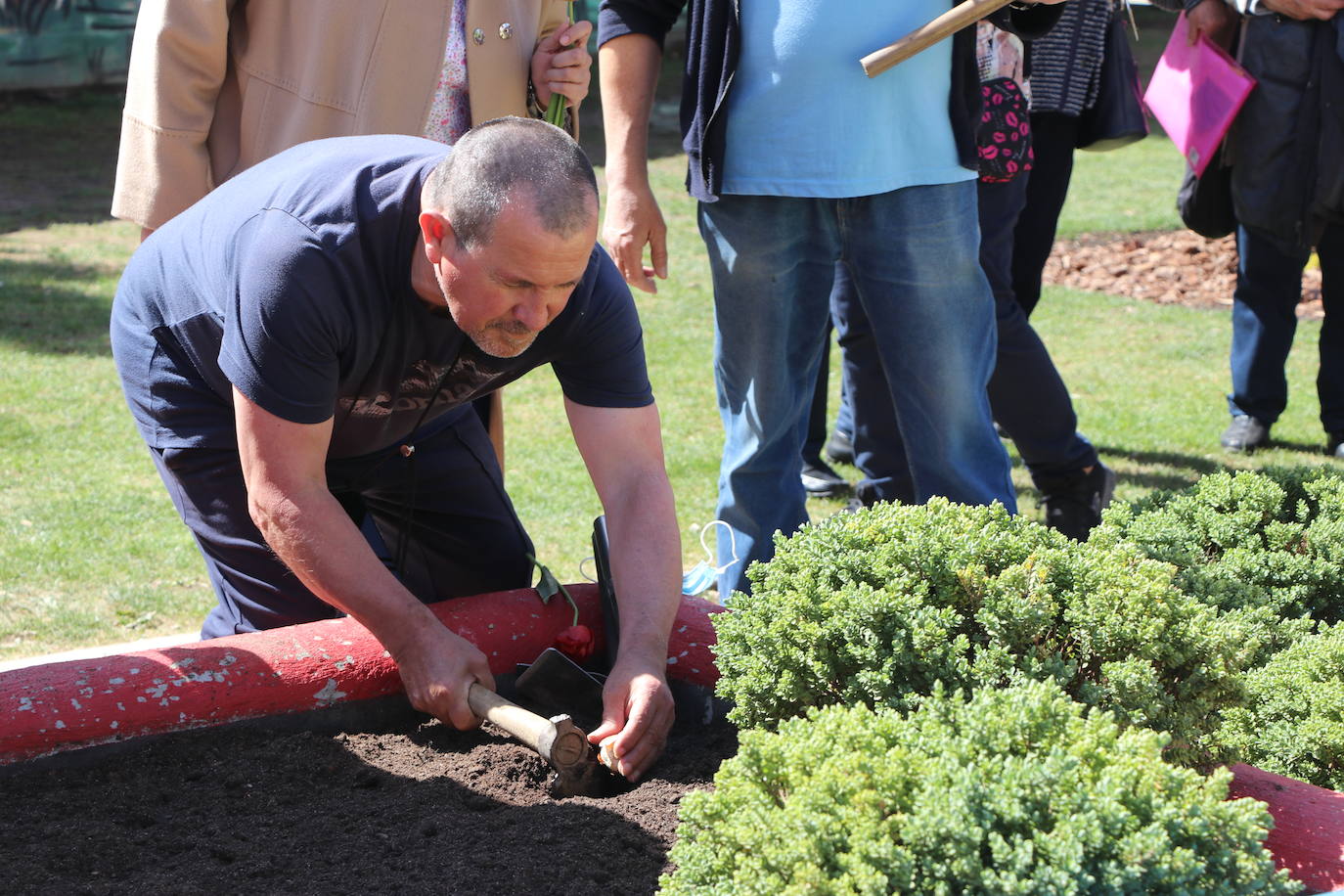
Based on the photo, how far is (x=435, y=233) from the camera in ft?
7.79

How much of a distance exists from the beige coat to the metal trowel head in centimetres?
139

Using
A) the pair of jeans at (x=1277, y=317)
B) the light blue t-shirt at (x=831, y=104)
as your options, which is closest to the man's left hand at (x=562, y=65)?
the light blue t-shirt at (x=831, y=104)

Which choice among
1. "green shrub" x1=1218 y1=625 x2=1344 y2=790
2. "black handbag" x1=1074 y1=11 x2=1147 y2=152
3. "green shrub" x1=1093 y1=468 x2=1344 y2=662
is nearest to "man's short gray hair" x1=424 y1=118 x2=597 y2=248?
"green shrub" x1=1093 y1=468 x2=1344 y2=662

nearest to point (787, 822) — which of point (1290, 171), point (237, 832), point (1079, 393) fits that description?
point (237, 832)

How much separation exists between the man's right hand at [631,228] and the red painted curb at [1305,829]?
5.63ft

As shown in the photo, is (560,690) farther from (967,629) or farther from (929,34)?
(929,34)

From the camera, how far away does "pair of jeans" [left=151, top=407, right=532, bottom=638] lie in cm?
298

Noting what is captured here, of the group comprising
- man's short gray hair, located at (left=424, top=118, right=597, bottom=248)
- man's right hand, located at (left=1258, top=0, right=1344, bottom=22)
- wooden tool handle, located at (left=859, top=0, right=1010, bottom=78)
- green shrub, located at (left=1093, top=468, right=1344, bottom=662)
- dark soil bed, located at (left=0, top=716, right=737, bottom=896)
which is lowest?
dark soil bed, located at (left=0, top=716, right=737, bottom=896)

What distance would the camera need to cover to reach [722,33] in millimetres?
3131

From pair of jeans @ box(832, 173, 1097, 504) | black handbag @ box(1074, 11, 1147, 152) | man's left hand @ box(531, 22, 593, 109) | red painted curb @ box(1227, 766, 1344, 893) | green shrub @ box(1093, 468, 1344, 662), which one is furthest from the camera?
black handbag @ box(1074, 11, 1147, 152)

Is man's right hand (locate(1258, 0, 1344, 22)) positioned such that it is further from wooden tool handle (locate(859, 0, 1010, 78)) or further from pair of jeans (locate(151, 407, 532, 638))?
pair of jeans (locate(151, 407, 532, 638))

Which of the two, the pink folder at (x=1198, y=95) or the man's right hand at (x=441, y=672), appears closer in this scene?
the man's right hand at (x=441, y=672)

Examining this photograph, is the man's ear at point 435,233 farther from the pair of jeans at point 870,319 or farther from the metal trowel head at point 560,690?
the pair of jeans at point 870,319

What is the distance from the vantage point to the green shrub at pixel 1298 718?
7.45 feet
